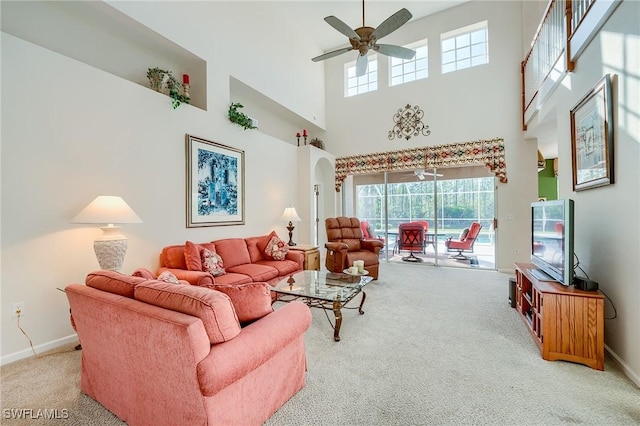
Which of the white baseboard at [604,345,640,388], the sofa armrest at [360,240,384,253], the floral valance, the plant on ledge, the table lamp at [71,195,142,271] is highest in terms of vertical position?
the plant on ledge

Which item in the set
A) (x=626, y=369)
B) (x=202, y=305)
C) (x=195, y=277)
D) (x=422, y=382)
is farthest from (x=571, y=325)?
(x=195, y=277)

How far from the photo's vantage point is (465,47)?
219 inches

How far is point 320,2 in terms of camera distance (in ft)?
16.8

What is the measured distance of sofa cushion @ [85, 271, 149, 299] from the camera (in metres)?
1.46

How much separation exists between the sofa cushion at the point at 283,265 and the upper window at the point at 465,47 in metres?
5.07

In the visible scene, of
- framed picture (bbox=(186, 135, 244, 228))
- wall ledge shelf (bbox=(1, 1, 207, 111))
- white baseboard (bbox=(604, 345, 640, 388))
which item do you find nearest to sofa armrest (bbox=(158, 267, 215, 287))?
framed picture (bbox=(186, 135, 244, 228))

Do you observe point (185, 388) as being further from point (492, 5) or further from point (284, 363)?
point (492, 5)

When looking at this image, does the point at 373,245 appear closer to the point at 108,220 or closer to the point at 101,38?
the point at 108,220

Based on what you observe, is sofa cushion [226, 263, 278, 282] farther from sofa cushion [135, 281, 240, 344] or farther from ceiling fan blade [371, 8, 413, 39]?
ceiling fan blade [371, 8, 413, 39]

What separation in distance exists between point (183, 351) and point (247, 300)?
1.44 ft

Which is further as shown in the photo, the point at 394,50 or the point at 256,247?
the point at 256,247

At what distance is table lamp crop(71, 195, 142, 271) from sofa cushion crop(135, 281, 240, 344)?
1447 millimetres

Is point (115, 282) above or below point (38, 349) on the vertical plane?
above

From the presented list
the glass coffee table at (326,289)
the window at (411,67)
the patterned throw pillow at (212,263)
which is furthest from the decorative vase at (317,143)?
the patterned throw pillow at (212,263)
